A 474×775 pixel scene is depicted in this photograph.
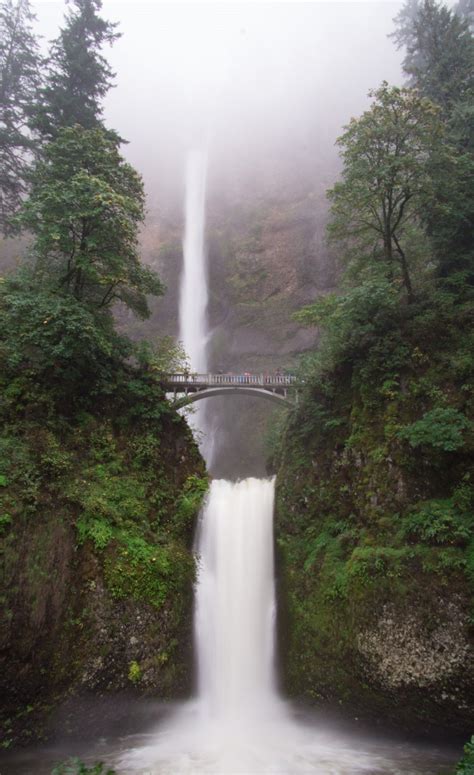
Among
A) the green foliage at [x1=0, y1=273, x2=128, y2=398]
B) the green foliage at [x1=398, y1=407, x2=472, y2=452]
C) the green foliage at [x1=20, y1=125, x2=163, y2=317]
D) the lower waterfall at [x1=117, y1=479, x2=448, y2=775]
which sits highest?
the green foliage at [x1=20, y1=125, x2=163, y2=317]

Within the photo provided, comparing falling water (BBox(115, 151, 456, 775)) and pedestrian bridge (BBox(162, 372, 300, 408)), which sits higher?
pedestrian bridge (BBox(162, 372, 300, 408))

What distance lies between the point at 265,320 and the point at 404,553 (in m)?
22.8

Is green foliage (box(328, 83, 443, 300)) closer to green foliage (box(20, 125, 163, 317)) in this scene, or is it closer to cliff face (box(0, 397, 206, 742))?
green foliage (box(20, 125, 163, 317))

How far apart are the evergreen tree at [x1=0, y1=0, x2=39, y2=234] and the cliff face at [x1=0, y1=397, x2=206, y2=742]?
35.3 ft

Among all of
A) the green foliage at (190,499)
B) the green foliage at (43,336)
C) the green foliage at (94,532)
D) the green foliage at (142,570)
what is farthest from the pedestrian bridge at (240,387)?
the green foliage at (94,532)

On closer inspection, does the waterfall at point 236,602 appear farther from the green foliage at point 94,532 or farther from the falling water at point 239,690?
the green foliage at point 94,532

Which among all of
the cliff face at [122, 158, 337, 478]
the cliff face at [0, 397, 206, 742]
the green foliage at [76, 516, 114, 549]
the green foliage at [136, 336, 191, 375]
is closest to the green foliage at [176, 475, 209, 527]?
Result: the cliff face at [0, 397, 206, 742]

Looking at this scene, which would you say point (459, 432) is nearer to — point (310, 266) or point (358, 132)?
point (358, 132)

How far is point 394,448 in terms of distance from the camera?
983 centimetres

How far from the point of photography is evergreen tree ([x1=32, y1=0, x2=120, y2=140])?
14477 millimetres

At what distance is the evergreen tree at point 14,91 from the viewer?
15.6 meters

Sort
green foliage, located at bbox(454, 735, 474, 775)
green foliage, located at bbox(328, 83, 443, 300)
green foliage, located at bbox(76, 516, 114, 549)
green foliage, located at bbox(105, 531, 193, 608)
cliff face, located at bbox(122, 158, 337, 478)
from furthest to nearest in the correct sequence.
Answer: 1. cliff face, located at bbox(122, 158, 337, 478)
2. green foliage, located at bbox(328, 83, 443, 300)
3. green foliage, located at bbox(76, 516, 114, 549)
4. green foliage, located at bbox(105, 531, 193, 608)
5. green foliage, located at bbox(454, 735, 474, 775)

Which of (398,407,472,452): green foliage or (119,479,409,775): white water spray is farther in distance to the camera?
(398,407,472,452): green foliage

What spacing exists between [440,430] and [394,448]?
4.36 ft
